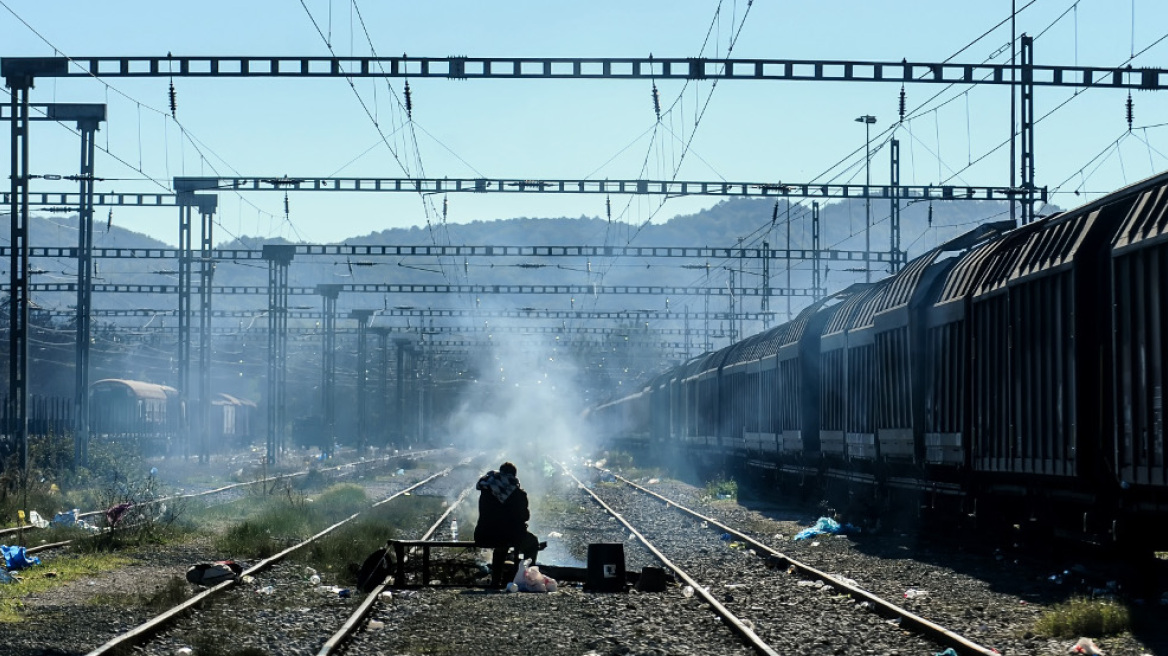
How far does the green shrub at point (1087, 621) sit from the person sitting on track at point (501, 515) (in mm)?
6619

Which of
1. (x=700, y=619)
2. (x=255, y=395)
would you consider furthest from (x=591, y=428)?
(x=700, y=619)

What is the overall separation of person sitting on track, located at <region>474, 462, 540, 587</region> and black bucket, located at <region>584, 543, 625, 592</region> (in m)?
0.88

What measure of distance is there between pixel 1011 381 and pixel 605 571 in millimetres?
4950

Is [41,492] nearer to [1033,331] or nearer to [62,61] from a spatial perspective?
[62,61]

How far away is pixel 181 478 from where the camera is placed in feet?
151

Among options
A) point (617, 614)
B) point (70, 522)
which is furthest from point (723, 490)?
point (617, 614)

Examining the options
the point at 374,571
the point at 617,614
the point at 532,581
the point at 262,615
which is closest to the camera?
the point at 262,615

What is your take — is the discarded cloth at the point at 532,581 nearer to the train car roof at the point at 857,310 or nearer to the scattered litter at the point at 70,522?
the train car roof at the point at 857,310

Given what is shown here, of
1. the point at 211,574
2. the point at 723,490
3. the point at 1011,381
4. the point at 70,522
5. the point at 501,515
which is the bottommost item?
the point at 723,490

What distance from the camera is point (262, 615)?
13516 mm

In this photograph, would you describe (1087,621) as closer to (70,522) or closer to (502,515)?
(502,515)

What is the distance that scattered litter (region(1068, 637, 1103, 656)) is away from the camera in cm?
1015

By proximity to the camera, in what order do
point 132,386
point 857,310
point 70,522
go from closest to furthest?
1. point 70,522
2. point 857,310
3. point 132,386

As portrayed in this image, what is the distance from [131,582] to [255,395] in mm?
118750
